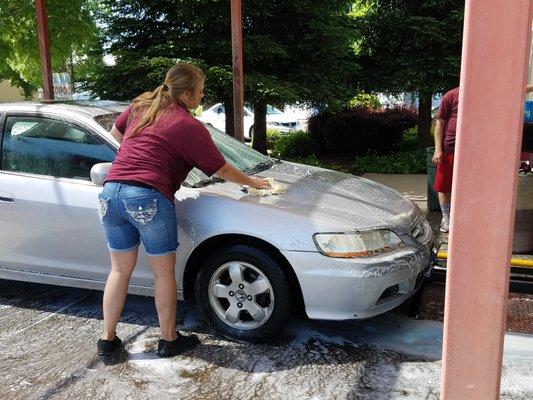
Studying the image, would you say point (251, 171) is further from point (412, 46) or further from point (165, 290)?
point (412, 46)

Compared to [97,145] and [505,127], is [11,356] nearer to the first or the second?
[97,145]

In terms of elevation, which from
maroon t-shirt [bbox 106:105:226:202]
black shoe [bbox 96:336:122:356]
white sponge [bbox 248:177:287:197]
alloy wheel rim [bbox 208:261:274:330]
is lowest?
black shoe [bbox 96:336:122:356]

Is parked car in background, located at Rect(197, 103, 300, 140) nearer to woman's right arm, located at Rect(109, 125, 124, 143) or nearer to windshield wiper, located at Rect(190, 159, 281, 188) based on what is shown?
windshield wiper, located at Rect(190, 159, 281, 188)

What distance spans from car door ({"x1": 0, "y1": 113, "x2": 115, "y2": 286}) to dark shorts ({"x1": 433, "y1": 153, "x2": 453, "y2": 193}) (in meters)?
3.42

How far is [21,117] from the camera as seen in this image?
4160 millimetres

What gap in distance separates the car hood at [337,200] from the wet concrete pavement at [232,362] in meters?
0.80

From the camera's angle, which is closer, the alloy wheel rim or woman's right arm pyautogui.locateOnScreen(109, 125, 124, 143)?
the alloy wheel rim

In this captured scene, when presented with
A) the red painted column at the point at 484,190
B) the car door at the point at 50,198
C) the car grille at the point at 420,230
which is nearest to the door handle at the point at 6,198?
the car door at the point at 50,198

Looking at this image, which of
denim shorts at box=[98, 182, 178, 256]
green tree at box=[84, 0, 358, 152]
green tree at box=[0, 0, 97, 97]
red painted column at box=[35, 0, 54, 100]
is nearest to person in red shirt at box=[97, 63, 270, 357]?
denim shorts at box=[98, 182, 178, 256]

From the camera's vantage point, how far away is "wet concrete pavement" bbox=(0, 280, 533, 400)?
10.2 feet

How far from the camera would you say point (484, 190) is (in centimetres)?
189

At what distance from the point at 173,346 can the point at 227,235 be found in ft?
2.53

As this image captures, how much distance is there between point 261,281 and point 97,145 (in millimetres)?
1523

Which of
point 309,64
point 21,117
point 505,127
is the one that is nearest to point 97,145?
point 21,117
